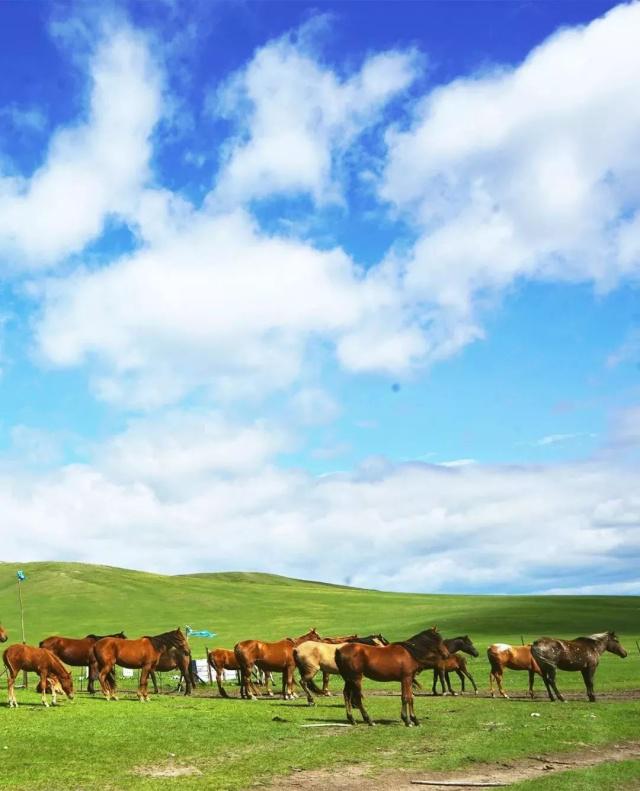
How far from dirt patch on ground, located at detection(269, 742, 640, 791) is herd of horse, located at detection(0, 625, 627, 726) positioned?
5289 millimetres

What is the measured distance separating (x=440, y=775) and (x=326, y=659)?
12.4 m

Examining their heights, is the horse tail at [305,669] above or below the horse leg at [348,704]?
above

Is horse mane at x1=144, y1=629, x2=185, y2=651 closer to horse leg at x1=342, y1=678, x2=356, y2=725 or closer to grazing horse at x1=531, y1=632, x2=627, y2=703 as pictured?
horse leg at x1=342, y1=678, x2=356, y2=725

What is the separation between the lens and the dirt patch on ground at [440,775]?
1517 cm

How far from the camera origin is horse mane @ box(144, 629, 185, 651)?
30.6 meters

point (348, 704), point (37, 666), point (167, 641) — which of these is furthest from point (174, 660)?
point (348, 704)

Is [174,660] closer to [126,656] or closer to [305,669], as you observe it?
[126,656]

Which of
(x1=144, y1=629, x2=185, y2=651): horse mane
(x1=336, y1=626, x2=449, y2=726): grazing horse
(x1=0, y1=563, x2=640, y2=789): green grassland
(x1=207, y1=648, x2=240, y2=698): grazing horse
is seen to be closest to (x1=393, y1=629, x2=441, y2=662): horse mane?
(x1=336, y1=626, x2=449, y2=726): grazing horse

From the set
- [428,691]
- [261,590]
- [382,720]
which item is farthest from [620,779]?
[261,590]

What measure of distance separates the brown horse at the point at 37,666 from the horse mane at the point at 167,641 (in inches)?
147

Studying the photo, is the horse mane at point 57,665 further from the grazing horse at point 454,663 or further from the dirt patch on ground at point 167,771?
the grazing horse at point 454,663

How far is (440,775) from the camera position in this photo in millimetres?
15953

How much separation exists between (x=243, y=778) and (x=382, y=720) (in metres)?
8.53

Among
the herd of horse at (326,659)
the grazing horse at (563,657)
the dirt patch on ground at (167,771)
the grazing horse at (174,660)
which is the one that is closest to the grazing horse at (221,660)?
the herd of horse at (326,659)
